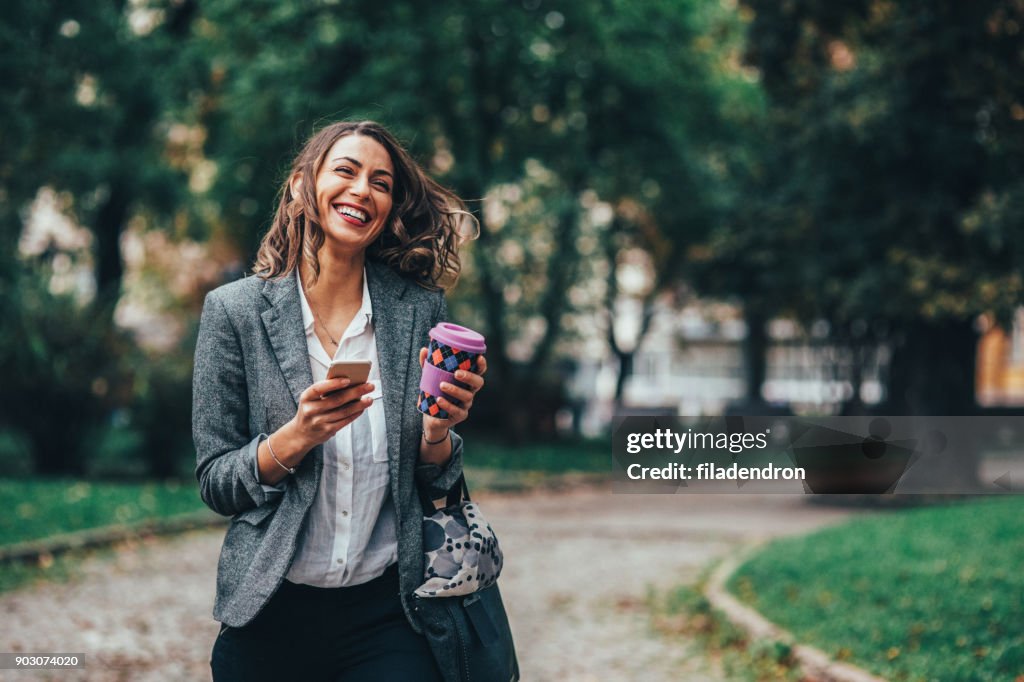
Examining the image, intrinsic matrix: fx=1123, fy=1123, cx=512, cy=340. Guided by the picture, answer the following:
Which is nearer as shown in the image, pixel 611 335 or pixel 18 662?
pixel 18 662

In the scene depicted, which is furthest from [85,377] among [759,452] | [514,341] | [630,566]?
[514,341]

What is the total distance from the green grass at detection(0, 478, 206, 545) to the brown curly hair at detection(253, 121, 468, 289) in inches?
318

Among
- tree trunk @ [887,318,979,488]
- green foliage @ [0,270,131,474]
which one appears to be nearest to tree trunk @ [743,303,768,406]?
tree trunk @ [887,318,979,488]

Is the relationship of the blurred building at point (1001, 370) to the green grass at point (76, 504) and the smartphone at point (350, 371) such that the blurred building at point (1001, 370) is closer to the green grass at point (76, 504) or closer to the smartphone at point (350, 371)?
the green grass at point (76, 504)

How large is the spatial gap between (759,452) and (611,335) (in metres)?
25.7

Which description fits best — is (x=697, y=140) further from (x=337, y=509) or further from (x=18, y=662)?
(x=337, y=509)

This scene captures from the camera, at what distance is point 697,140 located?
21562 millimetres

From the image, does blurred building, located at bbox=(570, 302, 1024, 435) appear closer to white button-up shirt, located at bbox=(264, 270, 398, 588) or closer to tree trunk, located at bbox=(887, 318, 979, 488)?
tree trunk, located at bbox=(887, 318, 979, 488)

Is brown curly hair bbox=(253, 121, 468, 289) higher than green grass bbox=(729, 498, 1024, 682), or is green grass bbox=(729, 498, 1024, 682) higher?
brown curly hair bbox=(253, 121, 468, 289)

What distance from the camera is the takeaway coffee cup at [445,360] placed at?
228 centimetres

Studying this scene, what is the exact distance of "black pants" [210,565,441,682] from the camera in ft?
7.85

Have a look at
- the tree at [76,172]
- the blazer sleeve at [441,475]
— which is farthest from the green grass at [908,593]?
the tree at [76,172]

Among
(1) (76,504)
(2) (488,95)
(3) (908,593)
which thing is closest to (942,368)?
(2) (488,95)

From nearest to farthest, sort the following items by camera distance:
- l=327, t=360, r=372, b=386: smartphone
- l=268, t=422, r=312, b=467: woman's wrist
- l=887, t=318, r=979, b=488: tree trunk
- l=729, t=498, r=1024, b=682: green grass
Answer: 1. l=327, t=360, r=372, b=386: smartphone
2. l=268, t=422, r=312, b=467: woman's wrist
3. l=729, t=498, r=1024, b=682: green grass
4. l=887, t=318, r=979, b=488: tree trunk
